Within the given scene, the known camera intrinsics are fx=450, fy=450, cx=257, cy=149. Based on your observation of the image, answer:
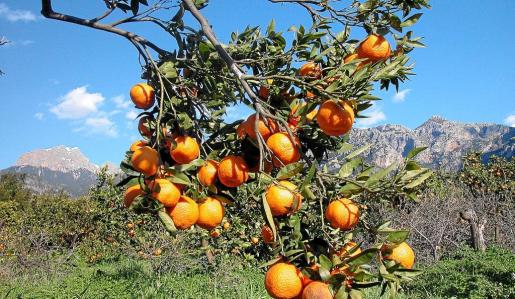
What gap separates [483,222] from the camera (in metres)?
11.0

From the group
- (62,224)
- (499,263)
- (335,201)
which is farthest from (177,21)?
(62,224)

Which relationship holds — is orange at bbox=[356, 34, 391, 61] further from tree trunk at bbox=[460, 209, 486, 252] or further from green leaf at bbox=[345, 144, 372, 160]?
tree trunk at bbox=[460, 209, 486, 252]

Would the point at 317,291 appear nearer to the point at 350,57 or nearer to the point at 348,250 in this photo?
the point at 348,250

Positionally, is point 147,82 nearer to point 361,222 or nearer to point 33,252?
point 361,222

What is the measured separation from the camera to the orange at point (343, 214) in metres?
1.16

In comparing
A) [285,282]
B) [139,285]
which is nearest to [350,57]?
[285,282]

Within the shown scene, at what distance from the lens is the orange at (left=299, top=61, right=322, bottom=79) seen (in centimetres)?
148

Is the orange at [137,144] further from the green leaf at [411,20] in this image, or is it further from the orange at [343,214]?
the green leaf at [411,20]

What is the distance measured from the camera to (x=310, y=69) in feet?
4.98

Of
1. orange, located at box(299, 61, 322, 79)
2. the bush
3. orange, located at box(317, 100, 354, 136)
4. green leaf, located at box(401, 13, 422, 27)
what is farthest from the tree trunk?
orange, located at box(317, 100, 354, 136)

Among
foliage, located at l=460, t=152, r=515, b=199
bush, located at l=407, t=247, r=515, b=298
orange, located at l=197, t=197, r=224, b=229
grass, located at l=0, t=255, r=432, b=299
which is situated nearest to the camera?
orange, located at l=197, t=197, r=224, b=229

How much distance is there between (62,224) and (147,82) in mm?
13666

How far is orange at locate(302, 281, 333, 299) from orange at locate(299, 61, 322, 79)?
68 cm

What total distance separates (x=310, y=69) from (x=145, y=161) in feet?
2.07
